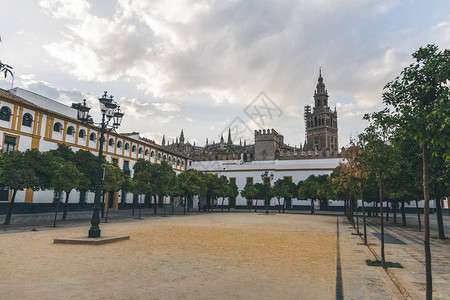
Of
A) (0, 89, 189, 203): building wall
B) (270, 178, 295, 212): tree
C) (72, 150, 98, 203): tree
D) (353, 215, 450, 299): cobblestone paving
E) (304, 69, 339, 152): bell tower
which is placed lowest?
(353, 215, 450, 299): cobblestone paving

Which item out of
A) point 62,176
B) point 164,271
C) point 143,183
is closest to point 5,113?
point 62,176

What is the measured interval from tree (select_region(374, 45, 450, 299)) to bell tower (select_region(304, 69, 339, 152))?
89662mm

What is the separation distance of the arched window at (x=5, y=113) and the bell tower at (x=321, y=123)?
83.1 metres

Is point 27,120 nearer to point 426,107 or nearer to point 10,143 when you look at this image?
point 10,143

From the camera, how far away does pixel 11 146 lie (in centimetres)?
2672

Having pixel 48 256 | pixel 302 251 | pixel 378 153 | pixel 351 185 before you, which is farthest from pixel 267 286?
pixel 351 185

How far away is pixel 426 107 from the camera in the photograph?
4965mm

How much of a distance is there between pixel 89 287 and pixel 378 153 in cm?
906

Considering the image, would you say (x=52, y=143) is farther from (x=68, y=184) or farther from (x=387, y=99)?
(x=387, y=99)

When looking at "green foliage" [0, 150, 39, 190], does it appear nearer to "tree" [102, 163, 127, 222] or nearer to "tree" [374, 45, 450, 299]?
"tree" [102, 163, 127, 222]

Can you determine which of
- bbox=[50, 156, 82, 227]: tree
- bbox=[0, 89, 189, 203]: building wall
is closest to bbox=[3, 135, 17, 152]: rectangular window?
bbox=[0, 89, 189, 203]: building wall

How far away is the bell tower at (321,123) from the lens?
9262 centimetres

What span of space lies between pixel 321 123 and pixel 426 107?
93586 mm

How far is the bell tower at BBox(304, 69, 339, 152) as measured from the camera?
304ft
